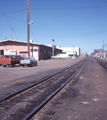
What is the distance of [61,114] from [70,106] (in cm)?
75

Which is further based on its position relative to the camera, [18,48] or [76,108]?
[18,48]

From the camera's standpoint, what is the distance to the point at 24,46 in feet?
144

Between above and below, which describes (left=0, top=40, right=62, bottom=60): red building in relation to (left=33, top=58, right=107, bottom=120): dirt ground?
above

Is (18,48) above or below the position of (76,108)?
above

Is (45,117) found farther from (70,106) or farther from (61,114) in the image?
(70,106)

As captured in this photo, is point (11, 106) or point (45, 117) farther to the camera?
point (11, 106)

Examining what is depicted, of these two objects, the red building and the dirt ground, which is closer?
the dirt ground

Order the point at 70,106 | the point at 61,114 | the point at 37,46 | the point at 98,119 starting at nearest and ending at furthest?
the point at 98,119 → the point at 61,114 → the point at 70,106 → the point at 37,46

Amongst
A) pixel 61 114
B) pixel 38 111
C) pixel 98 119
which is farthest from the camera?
pixel 38 111

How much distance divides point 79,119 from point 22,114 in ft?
5.78

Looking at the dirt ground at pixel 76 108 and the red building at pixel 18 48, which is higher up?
the red building at pixel 18 48

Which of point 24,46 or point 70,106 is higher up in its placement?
point 24,46

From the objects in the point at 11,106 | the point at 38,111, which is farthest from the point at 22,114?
the point at 11,106

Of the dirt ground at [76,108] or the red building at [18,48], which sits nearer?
the dirt ground at [76,108]
